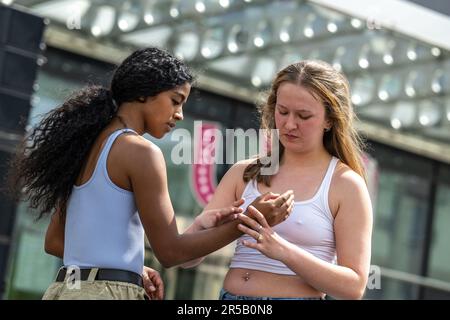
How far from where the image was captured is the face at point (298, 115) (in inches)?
126

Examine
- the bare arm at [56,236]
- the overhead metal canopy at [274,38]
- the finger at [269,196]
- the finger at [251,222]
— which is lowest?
the bare arm at [56,236]

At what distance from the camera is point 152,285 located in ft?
10.3

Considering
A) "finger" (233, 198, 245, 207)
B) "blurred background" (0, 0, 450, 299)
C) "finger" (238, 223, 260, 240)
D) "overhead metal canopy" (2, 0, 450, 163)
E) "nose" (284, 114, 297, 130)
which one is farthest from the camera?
"overhead metal canopy" (2, 0, 450, 163)

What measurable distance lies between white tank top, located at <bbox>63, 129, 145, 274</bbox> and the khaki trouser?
5cm

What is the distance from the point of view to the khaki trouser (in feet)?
9.41

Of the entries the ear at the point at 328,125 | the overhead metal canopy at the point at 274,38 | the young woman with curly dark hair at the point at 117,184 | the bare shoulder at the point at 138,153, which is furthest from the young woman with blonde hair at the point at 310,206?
the overhead metal canopy at the point at 274,38

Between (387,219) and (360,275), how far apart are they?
10.4 meters

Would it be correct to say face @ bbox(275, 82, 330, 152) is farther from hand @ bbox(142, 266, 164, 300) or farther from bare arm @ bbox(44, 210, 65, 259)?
bare arm @ bbox(44, 210, 65, 259)

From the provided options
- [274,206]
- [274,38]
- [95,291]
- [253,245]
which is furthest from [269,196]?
[274,38]

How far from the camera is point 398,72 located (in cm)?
1106

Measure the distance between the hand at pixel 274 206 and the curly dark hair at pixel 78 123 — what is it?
41 cm

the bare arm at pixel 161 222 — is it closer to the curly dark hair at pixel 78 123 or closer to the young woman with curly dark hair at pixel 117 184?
the young woman with curly dark hair at pixel 117 184

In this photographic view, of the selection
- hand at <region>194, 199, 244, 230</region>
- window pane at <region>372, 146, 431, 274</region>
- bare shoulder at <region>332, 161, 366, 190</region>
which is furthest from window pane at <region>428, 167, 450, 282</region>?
hand at <region>194, 199, 244, 230</region>

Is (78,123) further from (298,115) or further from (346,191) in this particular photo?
(346,191)
